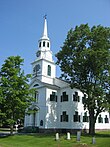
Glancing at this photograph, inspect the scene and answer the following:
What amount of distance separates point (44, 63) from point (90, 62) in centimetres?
1288

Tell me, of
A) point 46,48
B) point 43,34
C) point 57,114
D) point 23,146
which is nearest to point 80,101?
point 57,114

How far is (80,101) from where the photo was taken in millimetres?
38094

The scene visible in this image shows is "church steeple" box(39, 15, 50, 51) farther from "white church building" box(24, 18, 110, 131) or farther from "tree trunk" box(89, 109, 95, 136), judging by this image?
"tree trunk" box(89, 109, 95, 136)

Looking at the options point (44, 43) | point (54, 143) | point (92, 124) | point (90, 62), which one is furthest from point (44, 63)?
point (54, 143)

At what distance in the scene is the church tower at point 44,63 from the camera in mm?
40750

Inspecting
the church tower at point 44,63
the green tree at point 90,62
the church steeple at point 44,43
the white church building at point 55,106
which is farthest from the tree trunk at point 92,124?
the church steeple at point 44,43

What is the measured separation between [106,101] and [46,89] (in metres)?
11.4

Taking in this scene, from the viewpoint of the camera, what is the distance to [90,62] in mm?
30469

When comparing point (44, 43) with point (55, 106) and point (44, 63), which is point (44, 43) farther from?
point (55, 106)

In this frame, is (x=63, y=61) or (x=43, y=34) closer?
(x=63, y=61)

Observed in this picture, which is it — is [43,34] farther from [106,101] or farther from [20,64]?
[106,101]

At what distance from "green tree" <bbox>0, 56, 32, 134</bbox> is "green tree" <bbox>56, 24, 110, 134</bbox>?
6.87 metres

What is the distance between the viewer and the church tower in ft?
134

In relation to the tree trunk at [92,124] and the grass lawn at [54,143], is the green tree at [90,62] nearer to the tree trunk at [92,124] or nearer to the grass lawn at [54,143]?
the tree trunk at [92,124]
